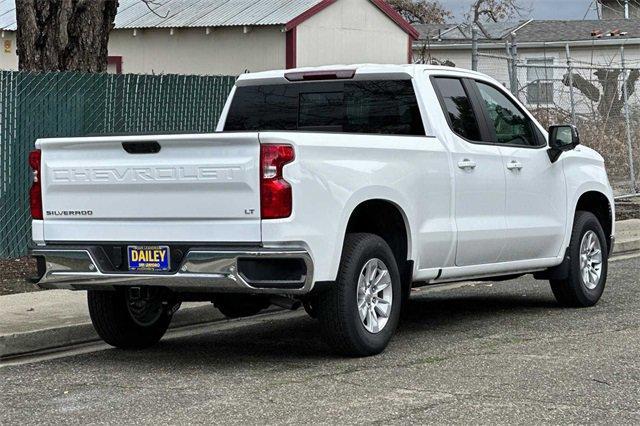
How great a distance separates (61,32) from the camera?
15.5 meters

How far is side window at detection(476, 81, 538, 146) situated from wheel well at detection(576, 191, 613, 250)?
1.02 metres

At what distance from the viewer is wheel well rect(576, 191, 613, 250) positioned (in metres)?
11.7

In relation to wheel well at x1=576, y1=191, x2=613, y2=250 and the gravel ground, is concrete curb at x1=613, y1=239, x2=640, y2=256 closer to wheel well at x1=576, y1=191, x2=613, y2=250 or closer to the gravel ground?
the gravel ground

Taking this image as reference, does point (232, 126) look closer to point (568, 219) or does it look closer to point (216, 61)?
point (568, 219)

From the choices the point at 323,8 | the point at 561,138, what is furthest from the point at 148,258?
the point at 323,8

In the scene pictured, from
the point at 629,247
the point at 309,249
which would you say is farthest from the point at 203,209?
the point at 629,247

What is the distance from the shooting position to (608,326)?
1014 cm

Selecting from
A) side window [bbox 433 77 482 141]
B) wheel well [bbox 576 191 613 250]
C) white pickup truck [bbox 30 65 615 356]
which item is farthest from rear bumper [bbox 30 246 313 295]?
wheel well [bbox 576 191 613 250]

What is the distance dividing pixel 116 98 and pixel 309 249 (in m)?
7.81

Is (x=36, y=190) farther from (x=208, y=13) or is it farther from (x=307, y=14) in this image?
(x=208, y=13)

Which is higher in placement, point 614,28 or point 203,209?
point 614,28

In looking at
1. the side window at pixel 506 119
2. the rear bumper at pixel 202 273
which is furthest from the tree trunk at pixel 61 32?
the rear bumper at pixel 202 273

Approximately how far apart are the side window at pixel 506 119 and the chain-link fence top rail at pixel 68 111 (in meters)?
3.80

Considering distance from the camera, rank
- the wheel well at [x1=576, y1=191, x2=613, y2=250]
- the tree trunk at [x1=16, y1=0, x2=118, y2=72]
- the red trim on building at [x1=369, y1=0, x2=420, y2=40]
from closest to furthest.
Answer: the wheel well at [x1=576, y1=191, x2=613, y2=250] < the tree trunk at [x1=16, y1=0, x2=118, y2=72] < the red trim on building at [x1=369, y1=0, x2=420, y2=40]
